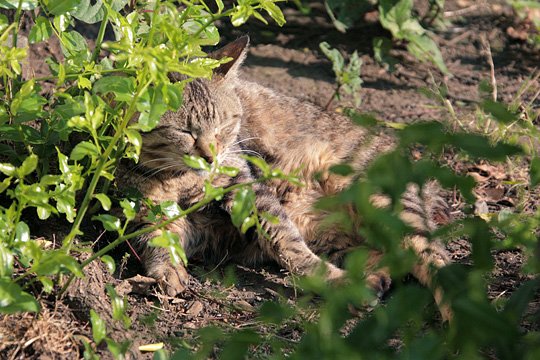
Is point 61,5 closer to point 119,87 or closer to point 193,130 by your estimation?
point 119,87

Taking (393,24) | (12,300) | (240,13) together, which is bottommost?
(393,24)

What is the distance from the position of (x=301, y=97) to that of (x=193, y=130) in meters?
1.65

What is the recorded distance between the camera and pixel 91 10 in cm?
368

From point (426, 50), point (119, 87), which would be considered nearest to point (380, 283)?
point (119, 87)

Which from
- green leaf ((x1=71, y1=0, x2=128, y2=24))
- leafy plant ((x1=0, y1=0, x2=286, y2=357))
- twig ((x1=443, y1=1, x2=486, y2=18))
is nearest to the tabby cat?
leafy plant ((x1=0, y1=0, x2=286, y2=357))

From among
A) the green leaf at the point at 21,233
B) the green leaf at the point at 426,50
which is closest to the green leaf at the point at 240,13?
the green leaf at the point at 21,233

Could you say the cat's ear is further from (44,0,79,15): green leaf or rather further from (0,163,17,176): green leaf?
(0,163,17,176): green leaf

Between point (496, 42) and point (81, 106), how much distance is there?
14.4 feet

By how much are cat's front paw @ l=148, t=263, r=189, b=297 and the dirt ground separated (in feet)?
0.14

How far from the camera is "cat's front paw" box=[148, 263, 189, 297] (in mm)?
3787

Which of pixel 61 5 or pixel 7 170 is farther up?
pixel 61 5

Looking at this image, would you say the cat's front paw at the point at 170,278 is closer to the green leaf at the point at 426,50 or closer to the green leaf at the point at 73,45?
the green leaf at the point at 73,45

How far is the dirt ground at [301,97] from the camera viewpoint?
3.18 m

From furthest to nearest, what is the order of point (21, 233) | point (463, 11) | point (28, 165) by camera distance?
point (463, 11) → point (21, 233) → point (28, 165)
